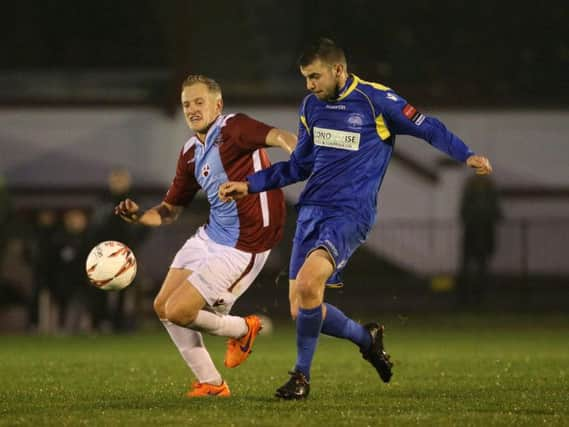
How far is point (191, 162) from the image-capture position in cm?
859

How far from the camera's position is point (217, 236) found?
845 centimetres

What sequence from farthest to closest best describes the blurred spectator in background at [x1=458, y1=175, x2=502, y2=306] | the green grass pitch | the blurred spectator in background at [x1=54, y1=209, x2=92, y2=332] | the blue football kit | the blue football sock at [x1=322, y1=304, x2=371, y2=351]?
the blurred spectator in background at [x1=458, y1=175, x2=502, y2=306] → the blurred spectator in background at [x1=54, y1=209, x2=92, y2=332] → the blue football sock at [x1=322, y1=304, x2=371, y2=351] → the blue football kit → the green grass pitch

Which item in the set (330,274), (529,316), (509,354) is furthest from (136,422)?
(529,316)

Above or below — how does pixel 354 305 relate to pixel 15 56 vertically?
below

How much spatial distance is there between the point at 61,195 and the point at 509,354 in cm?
1214

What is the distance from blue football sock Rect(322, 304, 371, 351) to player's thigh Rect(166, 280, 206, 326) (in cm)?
78

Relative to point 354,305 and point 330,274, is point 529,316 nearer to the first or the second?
point 354,305

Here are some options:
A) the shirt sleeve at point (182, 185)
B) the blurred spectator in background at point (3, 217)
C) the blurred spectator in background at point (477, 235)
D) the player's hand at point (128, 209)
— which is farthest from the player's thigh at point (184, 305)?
Answer: the blurred spectator in background at point (477, 235)

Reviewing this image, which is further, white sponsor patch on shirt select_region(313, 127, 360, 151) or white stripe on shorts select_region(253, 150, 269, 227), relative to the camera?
white stripe on shorts select_region(253, 150, 269, 227)

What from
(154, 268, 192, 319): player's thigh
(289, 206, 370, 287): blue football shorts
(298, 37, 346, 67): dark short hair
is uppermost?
(298, 37, 346, 67): dark short hair

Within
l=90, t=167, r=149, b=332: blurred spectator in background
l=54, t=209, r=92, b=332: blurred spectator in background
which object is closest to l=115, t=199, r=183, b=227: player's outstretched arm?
l=90, t=167, r=149, b=332: blurred spectator in background

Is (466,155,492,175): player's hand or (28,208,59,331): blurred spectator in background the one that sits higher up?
(466,155,492,175): player's hand

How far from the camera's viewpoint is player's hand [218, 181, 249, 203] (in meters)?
7.86

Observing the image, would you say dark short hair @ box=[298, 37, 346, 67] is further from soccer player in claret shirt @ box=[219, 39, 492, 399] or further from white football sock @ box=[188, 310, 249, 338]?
white football sock @ box=[188, 310, 249, 338]
